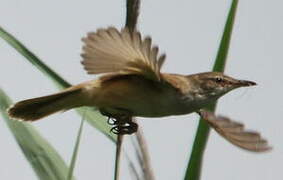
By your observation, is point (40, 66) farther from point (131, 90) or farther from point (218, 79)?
point (218, 79)

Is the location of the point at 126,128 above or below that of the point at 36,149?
above

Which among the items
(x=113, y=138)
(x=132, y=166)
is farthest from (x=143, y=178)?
(x=113, y=138)

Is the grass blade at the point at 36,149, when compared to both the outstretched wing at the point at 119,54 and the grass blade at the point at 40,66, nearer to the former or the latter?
the grass blade at the point at 40,66

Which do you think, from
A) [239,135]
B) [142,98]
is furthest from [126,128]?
[239,135]

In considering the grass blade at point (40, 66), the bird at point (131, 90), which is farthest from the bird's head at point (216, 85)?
the grass blade at point (40, 66)

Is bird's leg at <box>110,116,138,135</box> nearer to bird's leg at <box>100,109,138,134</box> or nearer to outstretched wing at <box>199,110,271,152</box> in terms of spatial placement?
bird's leg at <box>100,109,138,134</box>

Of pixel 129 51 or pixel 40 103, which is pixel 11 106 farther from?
pixel 129 51
